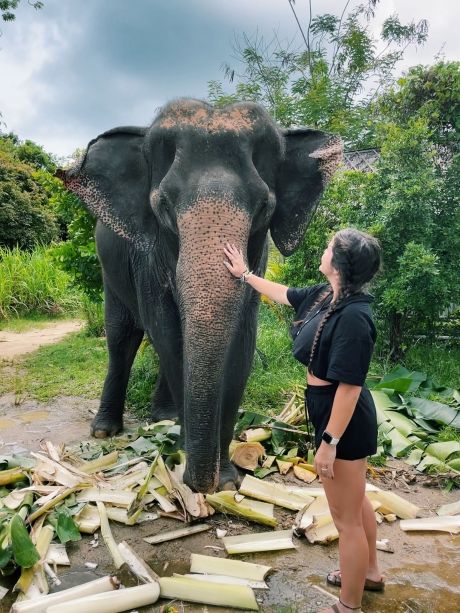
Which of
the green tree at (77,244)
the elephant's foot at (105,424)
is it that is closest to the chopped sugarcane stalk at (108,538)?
the elephant's foot at (105,424)

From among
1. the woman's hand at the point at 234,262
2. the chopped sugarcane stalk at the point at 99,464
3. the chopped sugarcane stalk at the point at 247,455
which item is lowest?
the chopped sugarcane stalk at the point at 99,464

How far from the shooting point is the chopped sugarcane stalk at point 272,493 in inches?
131

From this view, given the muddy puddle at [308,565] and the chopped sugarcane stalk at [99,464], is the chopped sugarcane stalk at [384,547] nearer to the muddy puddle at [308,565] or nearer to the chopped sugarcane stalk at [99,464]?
the muddy puddle at [308,565]

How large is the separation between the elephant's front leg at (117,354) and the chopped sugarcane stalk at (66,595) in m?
2.51

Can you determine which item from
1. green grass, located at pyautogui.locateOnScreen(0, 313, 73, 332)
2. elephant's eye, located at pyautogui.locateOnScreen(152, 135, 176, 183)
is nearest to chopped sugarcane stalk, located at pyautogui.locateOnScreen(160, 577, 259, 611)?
elephant's eye, located at pyautogui.locateOnScreen(152, 135, 176, 183)

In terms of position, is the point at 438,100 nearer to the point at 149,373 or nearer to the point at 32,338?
the point at 149,373

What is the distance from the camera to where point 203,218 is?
275cm

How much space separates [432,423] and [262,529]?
2123 mm

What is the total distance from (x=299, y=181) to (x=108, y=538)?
7.74ft

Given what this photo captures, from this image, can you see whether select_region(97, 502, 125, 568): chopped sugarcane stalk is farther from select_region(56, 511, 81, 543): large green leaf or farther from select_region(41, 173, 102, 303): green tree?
select_region(41, 173, 102, 303): green tree

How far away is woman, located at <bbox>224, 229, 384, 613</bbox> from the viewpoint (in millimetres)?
2086

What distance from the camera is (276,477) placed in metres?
3.80

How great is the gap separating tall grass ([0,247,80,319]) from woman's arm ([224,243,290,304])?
10314 mm

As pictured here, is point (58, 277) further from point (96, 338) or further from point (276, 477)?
point (276, 477)
